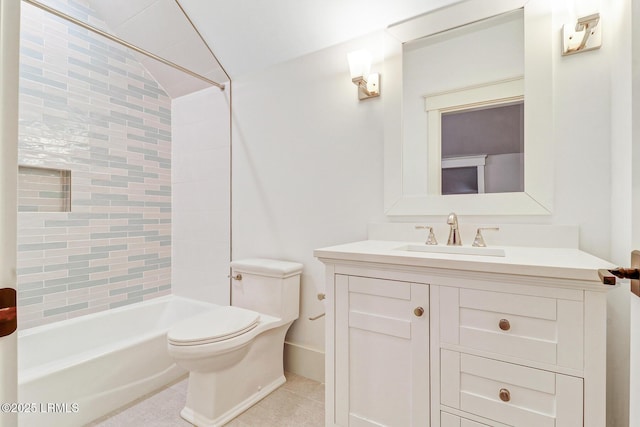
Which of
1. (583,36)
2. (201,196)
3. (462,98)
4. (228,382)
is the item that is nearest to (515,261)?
(462,98)

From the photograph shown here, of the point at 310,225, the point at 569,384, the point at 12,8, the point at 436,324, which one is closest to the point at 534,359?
the point at 569,384

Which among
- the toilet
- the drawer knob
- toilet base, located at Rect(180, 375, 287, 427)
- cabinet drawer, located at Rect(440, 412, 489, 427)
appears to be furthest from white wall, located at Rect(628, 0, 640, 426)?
toilet base, located at Rect(180, 375, 287, 427)

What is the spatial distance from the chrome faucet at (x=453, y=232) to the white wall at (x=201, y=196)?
1.63m

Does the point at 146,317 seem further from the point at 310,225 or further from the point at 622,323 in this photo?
the point at 622,323

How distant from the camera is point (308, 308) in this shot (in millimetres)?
2043

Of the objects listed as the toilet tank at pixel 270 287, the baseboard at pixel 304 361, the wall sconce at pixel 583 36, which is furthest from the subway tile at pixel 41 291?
the wall sconce at pixel 583 36

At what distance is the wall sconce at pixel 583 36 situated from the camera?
1246 millimetres

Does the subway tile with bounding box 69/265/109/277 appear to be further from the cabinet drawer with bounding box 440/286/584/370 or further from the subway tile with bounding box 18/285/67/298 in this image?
the cabinet drawer with bounding box 440/286/584/370

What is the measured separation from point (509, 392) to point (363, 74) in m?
1.59

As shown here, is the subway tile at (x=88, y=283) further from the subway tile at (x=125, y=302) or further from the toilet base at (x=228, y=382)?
the toilet base at (x=228, y=382)

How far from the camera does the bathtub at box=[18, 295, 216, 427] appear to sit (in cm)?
144

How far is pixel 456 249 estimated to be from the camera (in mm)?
1436

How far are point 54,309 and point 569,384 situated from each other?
267 centimetres

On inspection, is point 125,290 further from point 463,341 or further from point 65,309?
point 463,341
